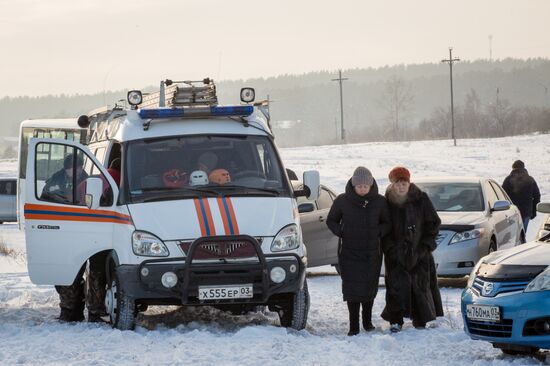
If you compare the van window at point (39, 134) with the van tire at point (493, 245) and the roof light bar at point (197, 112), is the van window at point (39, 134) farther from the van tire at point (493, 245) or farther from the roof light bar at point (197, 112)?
the roof light bar at point (197, 112)

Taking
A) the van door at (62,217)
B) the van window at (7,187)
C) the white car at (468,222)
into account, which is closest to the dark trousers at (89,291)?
the van door at (62,217)

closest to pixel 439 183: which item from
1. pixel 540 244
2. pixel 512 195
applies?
pixel 512 195

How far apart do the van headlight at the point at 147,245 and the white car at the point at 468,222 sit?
5386 millimetres

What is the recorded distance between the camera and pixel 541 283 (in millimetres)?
8773

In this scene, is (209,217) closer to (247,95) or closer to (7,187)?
(247,95)

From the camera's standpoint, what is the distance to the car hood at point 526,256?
29.7 ft

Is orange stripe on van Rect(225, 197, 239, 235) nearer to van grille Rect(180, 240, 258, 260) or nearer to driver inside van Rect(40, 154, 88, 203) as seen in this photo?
van grille Rect(180, 240, 258, 260)

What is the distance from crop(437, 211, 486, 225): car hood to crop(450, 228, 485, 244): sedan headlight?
14 cm

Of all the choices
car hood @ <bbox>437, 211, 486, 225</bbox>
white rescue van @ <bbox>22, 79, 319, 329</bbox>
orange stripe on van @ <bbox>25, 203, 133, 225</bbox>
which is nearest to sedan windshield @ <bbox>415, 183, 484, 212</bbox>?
car hood @ <bbox>437, 211, 486, 225</bbox>

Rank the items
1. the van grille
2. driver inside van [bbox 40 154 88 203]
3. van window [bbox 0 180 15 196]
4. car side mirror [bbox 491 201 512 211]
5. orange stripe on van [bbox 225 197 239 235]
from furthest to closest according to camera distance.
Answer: van window [bbox 0 180 15 196], car side mirror [bbox 491 201 512 211], driver inside van [bbox 40 154 88 203], orange stripe on van [bbox 225 197 239 235], the van grille

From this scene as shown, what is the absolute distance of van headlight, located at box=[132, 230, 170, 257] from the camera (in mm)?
10875

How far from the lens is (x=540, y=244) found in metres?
9.71

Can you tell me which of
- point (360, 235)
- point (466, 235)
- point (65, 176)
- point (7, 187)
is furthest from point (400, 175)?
point (7, 187)

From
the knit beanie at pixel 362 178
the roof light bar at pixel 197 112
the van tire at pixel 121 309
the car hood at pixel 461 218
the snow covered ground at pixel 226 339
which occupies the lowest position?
the snow covered ground at pixel 226 339
